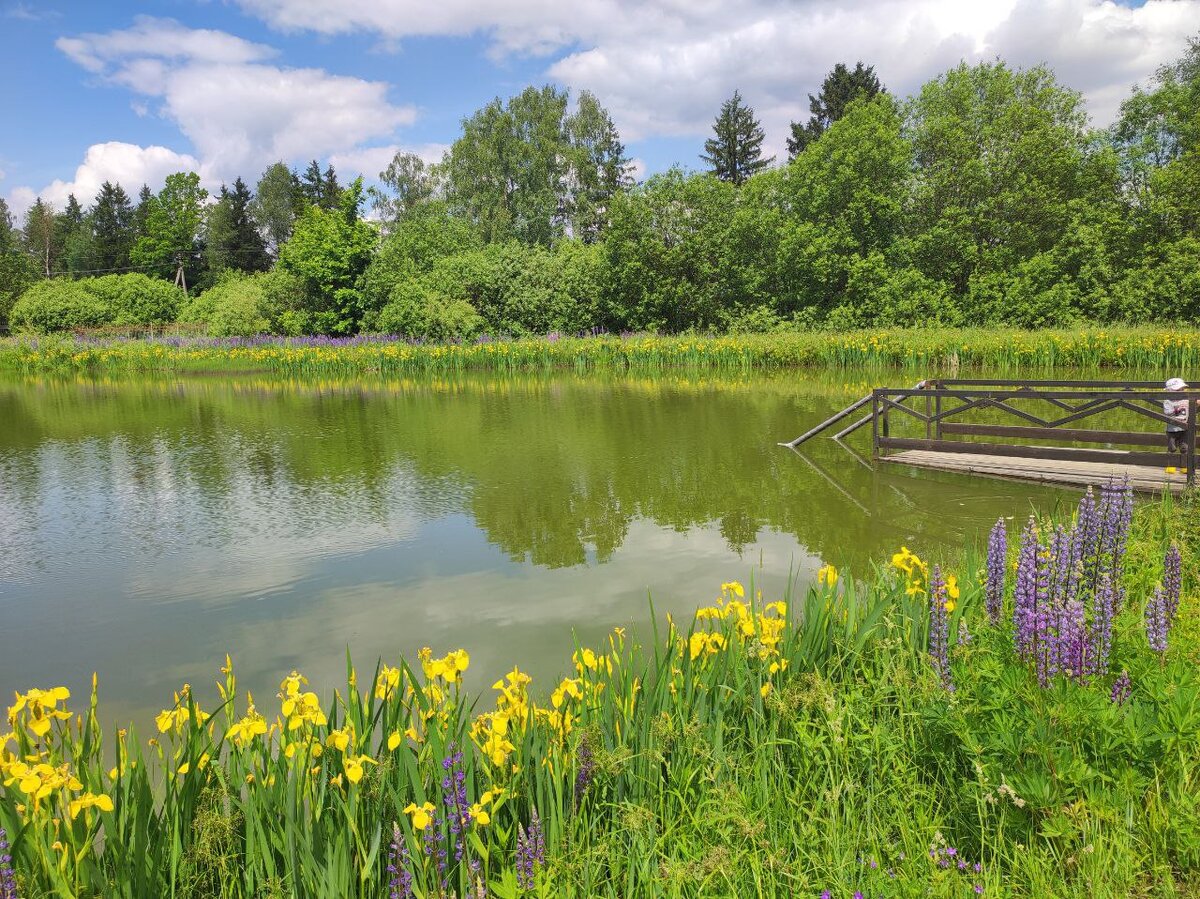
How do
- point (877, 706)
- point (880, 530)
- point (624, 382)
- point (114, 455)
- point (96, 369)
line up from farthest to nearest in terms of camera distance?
point (96, 369)
point (624, 382)
point (114, 455)
point (880, 530)
point (877, 706)

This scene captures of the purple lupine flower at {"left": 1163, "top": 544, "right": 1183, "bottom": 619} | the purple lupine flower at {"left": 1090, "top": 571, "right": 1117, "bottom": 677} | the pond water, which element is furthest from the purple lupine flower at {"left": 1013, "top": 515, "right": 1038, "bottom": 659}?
the pond water

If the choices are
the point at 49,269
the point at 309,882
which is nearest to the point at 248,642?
the point at 309,882

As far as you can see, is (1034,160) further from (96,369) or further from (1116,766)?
(96,369)

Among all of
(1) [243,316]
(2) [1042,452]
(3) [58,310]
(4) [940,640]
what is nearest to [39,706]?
(4) [940,640]

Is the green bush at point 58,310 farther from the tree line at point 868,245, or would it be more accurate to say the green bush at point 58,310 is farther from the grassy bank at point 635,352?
the tree line at point 868,245

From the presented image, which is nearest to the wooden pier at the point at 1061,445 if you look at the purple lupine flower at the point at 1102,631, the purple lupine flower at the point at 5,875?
the purple lupine flower at the point at 1102,631

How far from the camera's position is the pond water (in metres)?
5.48

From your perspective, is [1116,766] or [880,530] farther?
[880,530]

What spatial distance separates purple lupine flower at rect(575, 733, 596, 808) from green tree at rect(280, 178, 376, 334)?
3634 centimetres

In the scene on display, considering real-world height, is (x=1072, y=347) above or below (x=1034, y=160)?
below

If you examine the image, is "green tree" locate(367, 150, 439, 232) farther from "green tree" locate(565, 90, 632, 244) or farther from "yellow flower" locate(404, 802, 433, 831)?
"yellow flower" locate(404, 802, 433, 831)

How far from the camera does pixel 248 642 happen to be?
18.2ft

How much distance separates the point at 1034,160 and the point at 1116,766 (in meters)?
37.4

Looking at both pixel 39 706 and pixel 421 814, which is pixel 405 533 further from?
pixel 421 814
